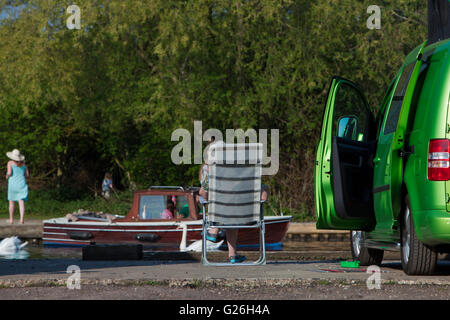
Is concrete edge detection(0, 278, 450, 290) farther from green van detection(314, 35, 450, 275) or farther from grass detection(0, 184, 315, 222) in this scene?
grass detection(0, 184, 315, 222)

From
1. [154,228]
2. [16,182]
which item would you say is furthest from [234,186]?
[16,182]

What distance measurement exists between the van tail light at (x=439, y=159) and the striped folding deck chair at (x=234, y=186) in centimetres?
328

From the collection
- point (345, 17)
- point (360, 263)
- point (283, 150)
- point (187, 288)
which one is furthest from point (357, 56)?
point (187, 288)

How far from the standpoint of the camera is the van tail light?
25.2 feet

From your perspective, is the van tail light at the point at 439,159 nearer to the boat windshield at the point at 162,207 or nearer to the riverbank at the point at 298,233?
the boat windshield at the point at 162,207

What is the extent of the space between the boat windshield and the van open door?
969cm

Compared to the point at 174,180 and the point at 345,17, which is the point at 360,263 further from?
the point at 174,180

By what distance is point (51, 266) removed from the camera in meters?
9.99

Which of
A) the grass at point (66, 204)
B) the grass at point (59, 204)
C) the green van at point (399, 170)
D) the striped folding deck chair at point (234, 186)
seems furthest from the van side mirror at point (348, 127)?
the grass at point (59, 204)

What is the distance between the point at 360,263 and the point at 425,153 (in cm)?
345

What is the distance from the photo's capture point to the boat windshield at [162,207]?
19.3 m

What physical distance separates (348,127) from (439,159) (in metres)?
2.72

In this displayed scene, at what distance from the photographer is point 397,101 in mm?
9297

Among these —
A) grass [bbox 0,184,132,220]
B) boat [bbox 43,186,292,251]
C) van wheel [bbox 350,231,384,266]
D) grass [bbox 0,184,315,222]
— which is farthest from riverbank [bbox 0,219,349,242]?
van wheel [bbox 350,231,384,266]
